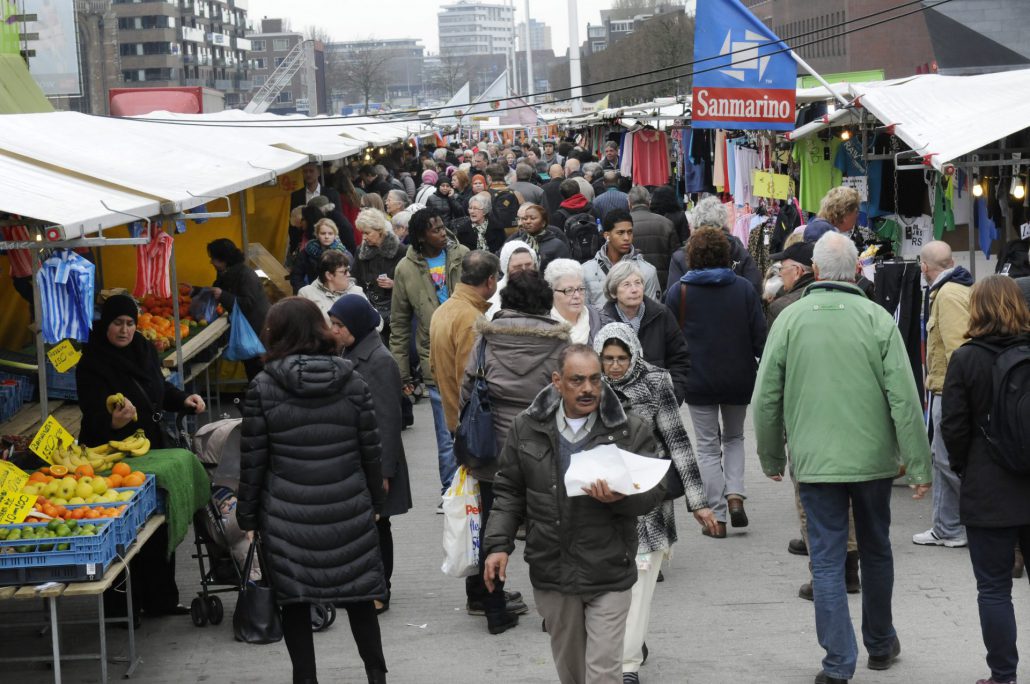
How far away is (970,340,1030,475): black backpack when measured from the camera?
16.9 ft

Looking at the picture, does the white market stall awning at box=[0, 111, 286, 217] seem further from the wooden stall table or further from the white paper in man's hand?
the white paper in man's hand

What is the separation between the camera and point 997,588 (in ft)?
17.4

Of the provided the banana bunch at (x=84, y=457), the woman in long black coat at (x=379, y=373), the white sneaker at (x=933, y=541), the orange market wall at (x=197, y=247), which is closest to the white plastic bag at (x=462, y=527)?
the woman in long black coat at (x=379, y=373)

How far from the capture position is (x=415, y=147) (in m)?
36.8

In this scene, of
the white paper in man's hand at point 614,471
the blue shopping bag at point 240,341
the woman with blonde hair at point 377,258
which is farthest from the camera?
the woman with blonde hair at point 377,258

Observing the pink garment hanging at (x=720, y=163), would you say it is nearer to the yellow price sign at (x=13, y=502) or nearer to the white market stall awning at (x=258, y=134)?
the white market stall awning at (x=258, y=134)

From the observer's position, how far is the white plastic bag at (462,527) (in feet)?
20.2

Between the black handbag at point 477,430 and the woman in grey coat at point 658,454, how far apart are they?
2.08 ft

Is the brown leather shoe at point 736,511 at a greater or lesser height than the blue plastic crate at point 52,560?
lesser

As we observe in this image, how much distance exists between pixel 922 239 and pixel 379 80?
11442 cm

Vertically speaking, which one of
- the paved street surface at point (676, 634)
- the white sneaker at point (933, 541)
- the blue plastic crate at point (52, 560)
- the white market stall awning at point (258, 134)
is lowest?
the paved street surface at point (676, 634)

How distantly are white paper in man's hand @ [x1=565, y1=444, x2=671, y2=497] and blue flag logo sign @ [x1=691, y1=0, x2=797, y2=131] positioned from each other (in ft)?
22.6

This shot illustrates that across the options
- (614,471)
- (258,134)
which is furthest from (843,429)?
(258,134)

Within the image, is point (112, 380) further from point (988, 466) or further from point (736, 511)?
point (988, 466)
